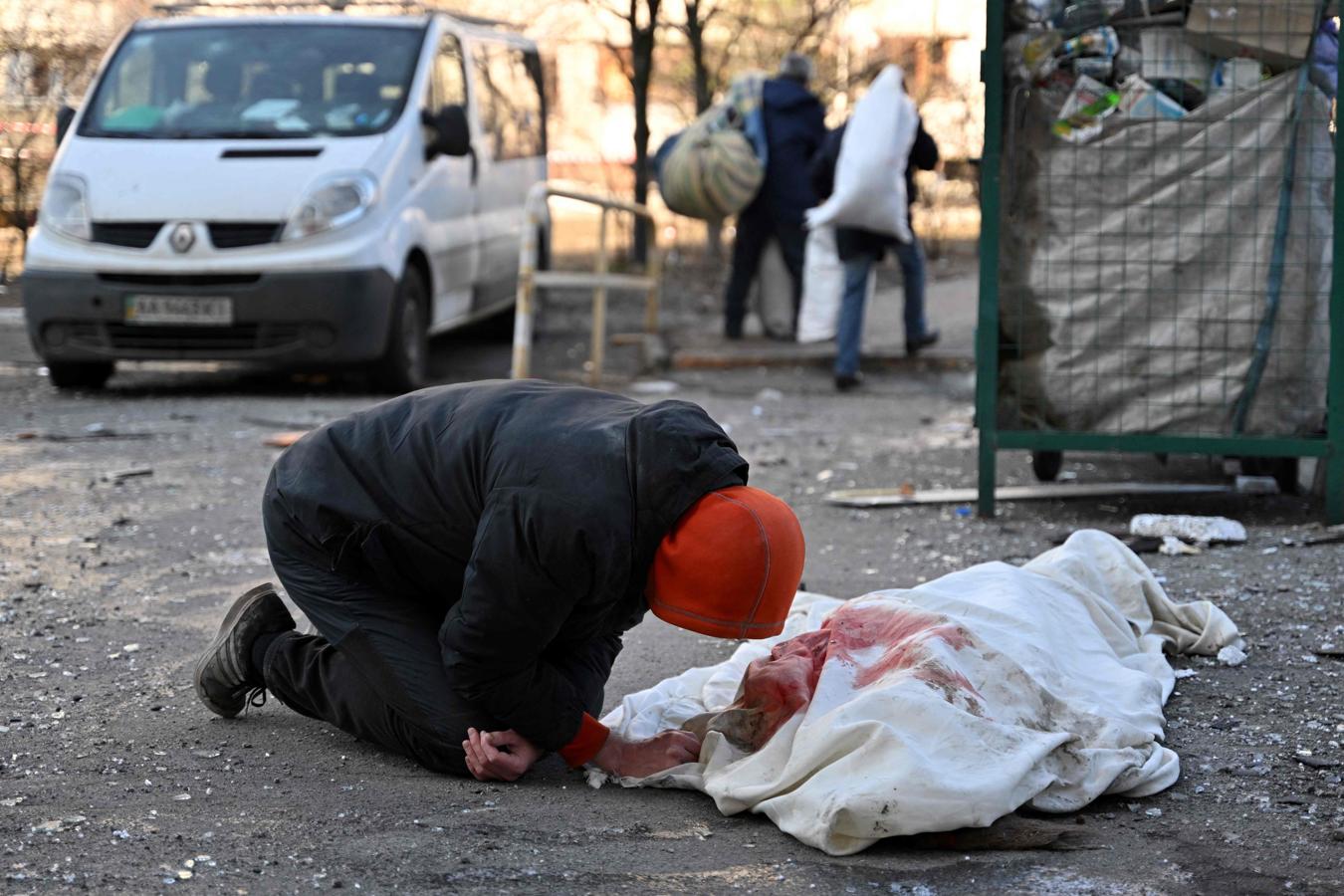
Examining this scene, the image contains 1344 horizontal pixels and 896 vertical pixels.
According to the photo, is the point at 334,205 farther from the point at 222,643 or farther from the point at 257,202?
the point at 222,643

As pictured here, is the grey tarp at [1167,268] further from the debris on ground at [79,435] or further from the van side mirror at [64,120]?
the van side mirror at [64,120]

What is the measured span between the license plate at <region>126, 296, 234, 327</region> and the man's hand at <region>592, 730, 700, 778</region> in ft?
18.0

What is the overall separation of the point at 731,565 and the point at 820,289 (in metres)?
7.46

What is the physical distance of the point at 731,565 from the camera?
105 inches

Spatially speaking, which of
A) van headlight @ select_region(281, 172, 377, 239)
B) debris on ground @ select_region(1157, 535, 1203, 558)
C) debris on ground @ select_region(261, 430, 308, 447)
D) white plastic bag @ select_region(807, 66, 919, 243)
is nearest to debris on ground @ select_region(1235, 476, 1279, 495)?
debris on ground @ select_region(1157, 535, 1203, 558)

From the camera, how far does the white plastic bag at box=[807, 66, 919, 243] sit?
8773 millimetres

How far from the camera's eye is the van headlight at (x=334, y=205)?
826 cm

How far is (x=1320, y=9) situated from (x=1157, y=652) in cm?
266

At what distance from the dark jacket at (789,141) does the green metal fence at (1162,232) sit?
4621mm

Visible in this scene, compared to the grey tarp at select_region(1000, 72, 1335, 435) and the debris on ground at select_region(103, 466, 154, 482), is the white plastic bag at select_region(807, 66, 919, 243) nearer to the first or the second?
the grey tarp at select_region(1000, 72, 1335, 435)

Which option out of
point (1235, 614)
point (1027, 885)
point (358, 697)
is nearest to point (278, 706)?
point (358, 697)

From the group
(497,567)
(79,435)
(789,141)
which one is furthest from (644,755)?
(789,141)

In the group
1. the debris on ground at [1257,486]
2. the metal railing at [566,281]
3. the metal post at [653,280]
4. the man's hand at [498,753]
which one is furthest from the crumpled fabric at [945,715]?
the metal post at [653,280]

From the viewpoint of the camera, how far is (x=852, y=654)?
340cm
